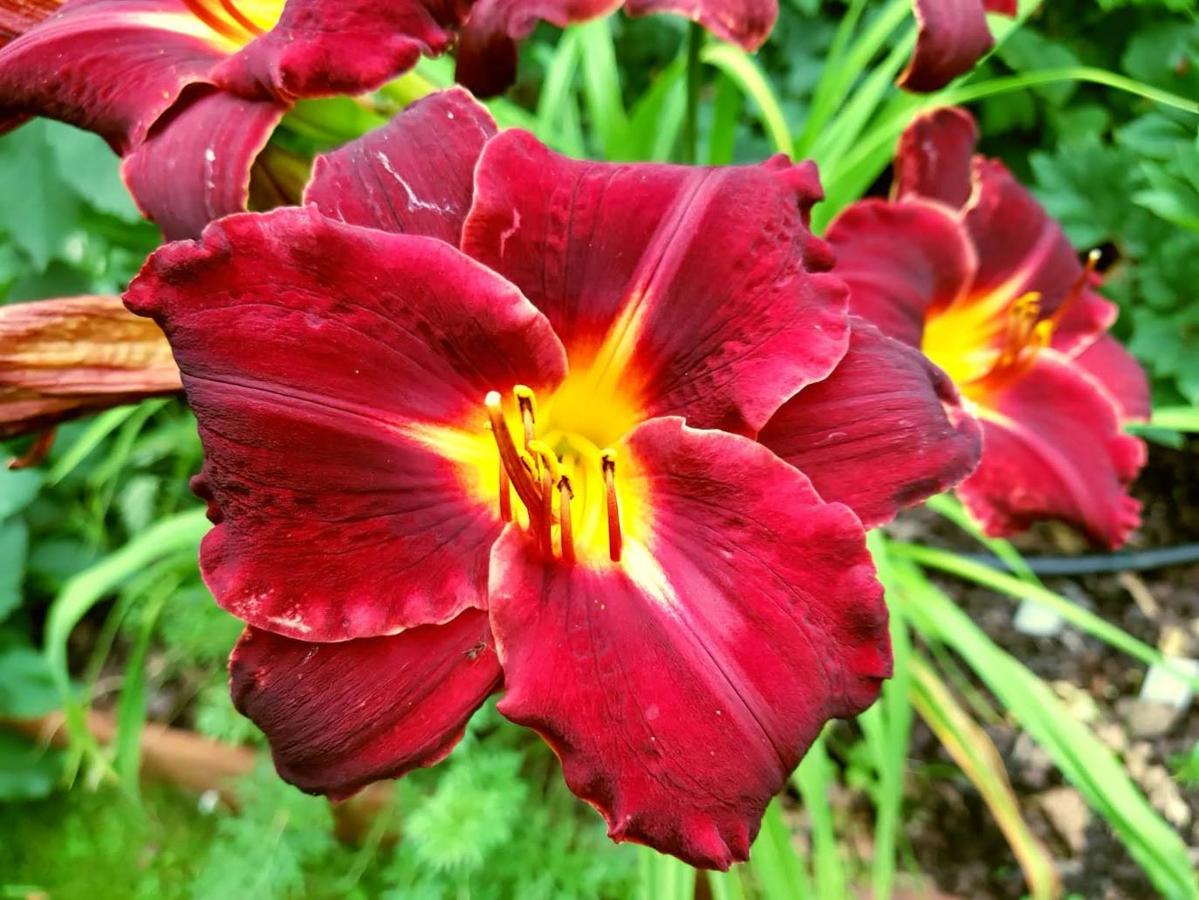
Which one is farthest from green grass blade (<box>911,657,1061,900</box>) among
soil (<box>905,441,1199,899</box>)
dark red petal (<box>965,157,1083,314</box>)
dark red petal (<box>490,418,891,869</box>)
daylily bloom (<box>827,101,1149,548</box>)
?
dark red petal (<box>490,418,891,869</box>)

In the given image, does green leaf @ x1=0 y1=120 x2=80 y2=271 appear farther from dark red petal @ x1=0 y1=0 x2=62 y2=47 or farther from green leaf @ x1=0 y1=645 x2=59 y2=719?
green leaf @ x1=0 y1=645 x2=59 y2=719

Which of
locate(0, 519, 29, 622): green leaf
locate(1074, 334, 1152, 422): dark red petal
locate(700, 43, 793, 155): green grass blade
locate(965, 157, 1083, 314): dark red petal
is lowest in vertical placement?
locate(0, 519, 29, 622): green leaf

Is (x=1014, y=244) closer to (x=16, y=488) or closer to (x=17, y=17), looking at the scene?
(x=17, y=17)

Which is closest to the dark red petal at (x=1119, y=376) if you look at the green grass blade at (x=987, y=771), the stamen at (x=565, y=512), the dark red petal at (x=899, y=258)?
the dark red petal at (x=899, y=258)

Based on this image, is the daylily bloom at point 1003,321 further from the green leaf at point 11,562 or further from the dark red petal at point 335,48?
the green leaf at point 11,562

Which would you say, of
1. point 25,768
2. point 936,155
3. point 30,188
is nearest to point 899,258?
point 936,155

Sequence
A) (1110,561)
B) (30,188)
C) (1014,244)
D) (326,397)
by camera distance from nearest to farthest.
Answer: (326,397), (1014,244), (30,188), (1110,561)
